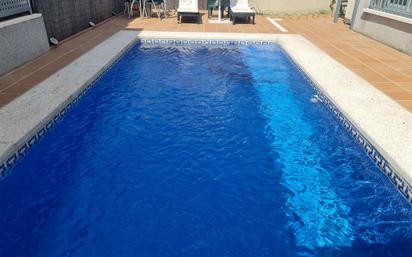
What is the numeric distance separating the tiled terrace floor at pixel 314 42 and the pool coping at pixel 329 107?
0.28 meters

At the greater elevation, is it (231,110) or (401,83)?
(401,83)

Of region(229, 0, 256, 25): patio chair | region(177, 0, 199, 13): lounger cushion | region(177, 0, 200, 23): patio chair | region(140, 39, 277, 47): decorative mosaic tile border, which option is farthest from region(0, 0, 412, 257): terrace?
region(177, 0, 199, 13): lounger cushion

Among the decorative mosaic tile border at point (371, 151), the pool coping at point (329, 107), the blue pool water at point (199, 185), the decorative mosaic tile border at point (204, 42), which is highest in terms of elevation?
the decorative mosaic tile border at point (204, 42)

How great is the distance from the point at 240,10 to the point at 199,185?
30.9ft

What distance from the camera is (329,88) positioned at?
596 cm

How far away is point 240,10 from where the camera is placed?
11.8 metres

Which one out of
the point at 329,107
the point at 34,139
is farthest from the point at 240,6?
the point at 34,139

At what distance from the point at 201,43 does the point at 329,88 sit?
4.94 metres

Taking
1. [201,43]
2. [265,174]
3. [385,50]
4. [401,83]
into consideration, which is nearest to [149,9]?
[201,43]

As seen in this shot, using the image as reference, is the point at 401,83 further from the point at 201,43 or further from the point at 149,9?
the point at 149,9

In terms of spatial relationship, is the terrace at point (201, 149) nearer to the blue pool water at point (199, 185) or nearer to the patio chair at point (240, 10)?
the blue pool water at point (199, 185)

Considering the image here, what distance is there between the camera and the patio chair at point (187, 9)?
462 inches

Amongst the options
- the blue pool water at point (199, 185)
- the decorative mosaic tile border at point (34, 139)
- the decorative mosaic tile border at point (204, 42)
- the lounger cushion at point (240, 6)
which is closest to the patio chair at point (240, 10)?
the lounger cushion at point (240, 6)

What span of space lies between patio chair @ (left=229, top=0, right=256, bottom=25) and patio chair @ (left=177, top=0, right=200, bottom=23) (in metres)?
1.35
